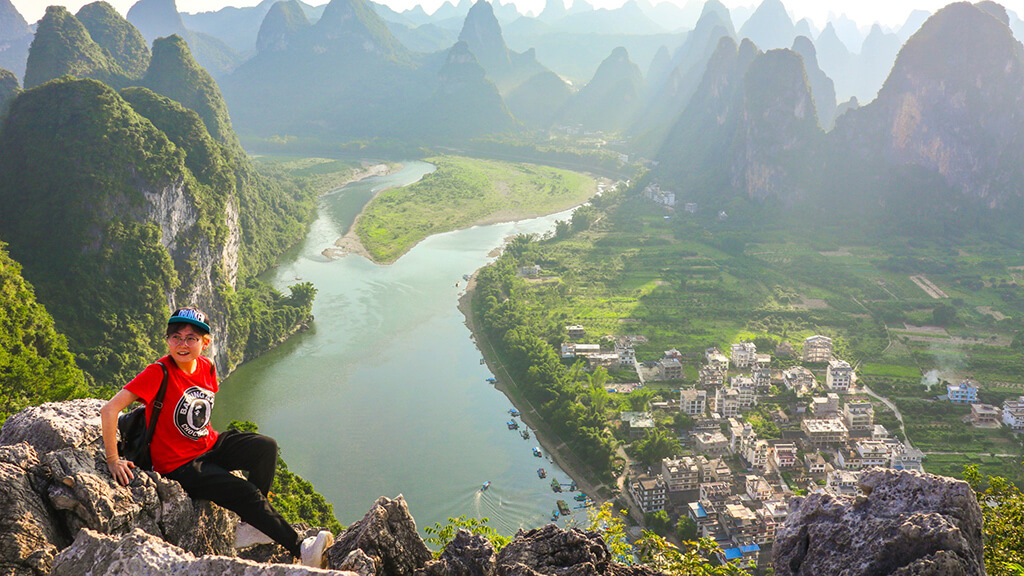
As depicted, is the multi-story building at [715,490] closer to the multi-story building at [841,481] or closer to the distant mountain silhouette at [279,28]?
the multi-story building at [841,481]

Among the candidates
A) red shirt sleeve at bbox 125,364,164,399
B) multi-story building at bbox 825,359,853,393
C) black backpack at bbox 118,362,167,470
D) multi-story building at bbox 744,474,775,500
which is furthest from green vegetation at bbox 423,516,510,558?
multi-story building at bbox 825,359,853,393

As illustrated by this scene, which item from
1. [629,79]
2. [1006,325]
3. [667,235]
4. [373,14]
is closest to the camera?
[1006,325]

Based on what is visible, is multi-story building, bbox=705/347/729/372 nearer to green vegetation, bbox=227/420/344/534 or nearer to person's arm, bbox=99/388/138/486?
green vegetation, bbox=227/420/344/534

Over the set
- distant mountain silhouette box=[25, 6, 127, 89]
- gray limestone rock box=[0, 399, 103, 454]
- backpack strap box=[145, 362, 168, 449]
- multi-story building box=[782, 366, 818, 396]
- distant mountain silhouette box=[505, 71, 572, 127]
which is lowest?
multi-story building box=[782, 366, 818, 396]

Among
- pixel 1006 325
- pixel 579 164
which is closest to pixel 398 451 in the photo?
pixel 1006 325

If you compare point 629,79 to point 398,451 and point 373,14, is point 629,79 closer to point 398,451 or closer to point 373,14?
point 373,14

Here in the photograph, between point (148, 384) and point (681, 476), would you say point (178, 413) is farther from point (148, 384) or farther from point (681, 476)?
point (681, 476)

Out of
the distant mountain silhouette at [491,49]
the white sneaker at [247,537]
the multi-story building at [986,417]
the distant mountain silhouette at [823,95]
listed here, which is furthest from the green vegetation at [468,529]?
the distant mountain silhouette at [491,49]
